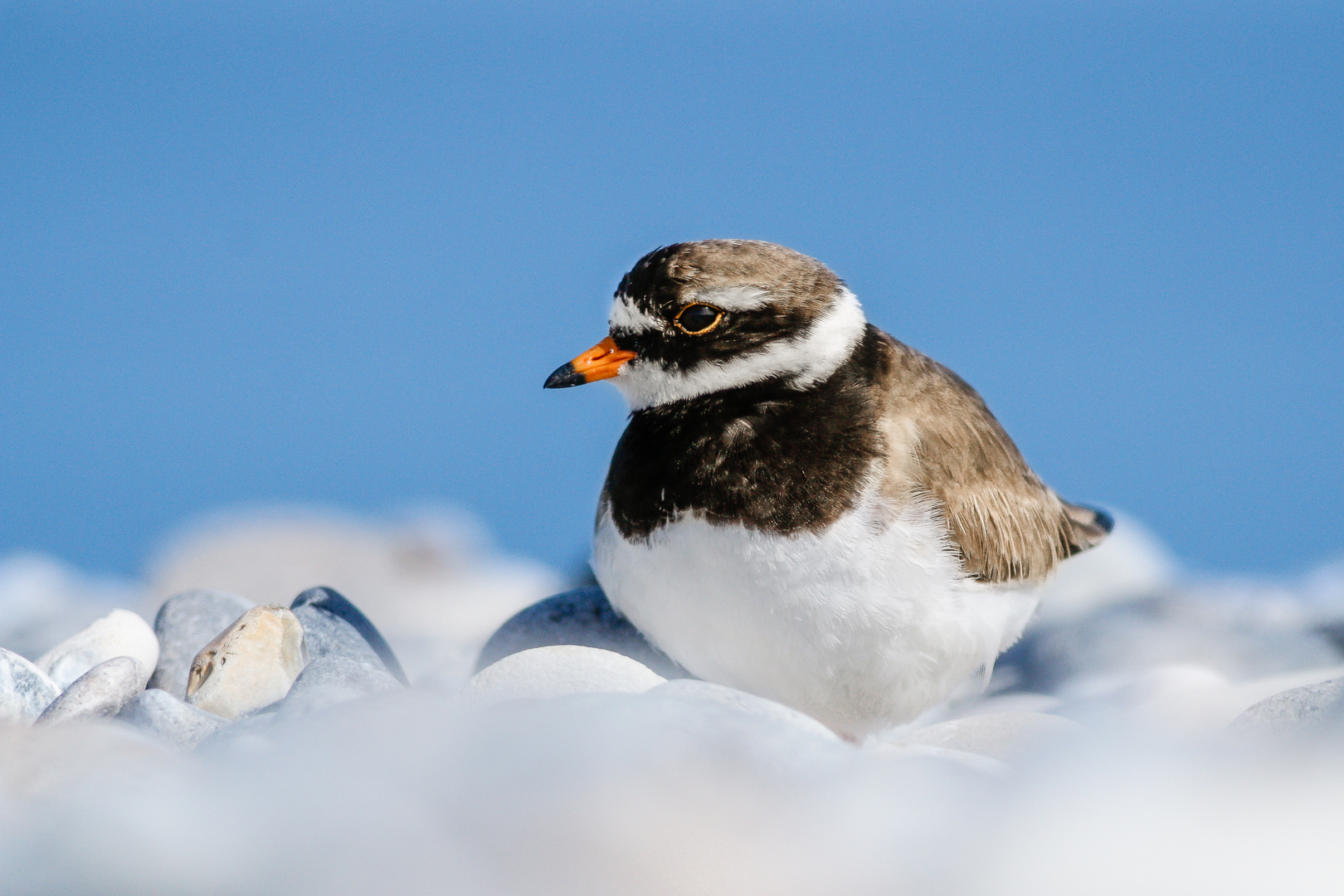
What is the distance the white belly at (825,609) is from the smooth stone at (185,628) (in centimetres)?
201

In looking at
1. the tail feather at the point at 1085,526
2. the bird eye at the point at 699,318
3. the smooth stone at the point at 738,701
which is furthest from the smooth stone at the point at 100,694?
the tail feather at the point at 1085,526

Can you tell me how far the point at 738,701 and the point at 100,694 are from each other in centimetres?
222

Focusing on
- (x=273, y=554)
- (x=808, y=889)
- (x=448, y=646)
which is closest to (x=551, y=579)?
(x=273, y=554)

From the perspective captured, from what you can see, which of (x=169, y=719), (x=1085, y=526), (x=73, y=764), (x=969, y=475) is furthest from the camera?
(x=1085, y=526)

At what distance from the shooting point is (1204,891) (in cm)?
A: 209

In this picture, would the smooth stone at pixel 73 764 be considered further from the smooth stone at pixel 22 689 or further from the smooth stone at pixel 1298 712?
the smooth stone at pixel 1298 712

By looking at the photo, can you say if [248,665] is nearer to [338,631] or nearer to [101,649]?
[338,631]

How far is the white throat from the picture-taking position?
4.02 m

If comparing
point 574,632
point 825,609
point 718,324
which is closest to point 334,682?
point 574,632

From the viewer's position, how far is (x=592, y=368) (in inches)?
163

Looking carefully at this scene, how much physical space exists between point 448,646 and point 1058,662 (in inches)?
152

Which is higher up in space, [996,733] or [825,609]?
[825,609]

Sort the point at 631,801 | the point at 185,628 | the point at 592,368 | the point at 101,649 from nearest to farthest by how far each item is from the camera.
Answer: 1. the point at 631,801
2. the point at 592,368
3. the point at 101,649
4. the point at 185,628

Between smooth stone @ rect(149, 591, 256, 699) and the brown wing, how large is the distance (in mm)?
3122
